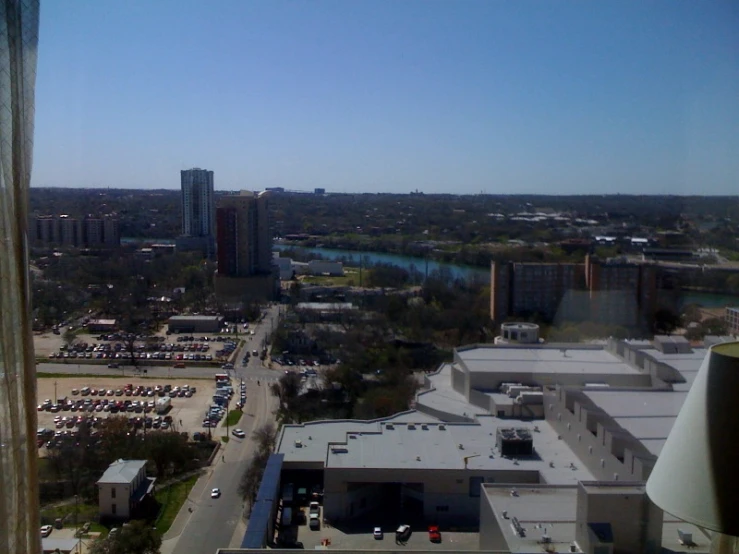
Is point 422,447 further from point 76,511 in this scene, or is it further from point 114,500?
point 76,511

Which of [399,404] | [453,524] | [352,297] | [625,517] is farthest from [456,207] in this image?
[625,517]

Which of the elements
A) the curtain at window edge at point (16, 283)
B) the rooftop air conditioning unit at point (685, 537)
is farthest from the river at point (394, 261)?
the curtain at window edge at point (16, 283)

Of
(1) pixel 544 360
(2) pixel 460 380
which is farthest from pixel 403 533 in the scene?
(1) pixel 544 360

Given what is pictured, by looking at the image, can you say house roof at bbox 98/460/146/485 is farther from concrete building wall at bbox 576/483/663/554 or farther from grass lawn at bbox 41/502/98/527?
concrete building wall at bbox 576/483/663/554

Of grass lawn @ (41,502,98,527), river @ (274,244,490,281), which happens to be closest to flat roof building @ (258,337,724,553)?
grass lawn @ (41,502,98,527)

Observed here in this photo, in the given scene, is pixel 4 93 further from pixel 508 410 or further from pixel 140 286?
pixel 140 286

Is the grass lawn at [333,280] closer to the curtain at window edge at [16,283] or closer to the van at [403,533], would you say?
the van at [403,533]
